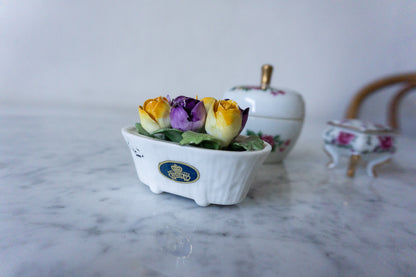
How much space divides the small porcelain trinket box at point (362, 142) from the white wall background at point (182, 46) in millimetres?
914

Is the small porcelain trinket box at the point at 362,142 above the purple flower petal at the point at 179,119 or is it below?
below

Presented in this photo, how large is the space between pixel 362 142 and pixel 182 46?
1.14 meters

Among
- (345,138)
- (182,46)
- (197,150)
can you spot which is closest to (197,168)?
(197,150)

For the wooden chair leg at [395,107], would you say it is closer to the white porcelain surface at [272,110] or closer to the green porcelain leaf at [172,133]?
the white porcelain surface at [272,110]

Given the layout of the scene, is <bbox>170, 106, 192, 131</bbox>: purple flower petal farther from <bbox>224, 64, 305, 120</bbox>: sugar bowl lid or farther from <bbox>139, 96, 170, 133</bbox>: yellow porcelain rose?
<bbox>224, 64, 305, 120</bbox>: sugar bowl lid

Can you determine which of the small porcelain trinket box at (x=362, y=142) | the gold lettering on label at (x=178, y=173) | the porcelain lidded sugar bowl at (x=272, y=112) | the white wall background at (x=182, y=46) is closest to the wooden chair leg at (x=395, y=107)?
the white wall background at (x=182, y=46)

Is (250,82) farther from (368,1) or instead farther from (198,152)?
(198,152)

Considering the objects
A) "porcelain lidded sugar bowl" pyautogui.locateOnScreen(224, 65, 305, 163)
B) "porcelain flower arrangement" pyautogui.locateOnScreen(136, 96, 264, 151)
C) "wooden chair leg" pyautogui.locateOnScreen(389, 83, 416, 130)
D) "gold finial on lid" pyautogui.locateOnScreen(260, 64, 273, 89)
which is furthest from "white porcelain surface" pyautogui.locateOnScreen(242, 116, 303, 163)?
"wooden chair leg" pyautogui.locateOnScreen(389, 83, 416, 130)

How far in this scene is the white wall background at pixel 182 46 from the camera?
4.68 ft

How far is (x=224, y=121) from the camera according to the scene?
345 mm

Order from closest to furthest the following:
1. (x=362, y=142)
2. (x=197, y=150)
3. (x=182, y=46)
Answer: (x=197, y=150) → (x=362, y=142) → (x=182, y=46)

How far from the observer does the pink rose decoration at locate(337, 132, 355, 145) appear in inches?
25.1

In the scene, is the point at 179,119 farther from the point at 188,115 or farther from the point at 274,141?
the point at 274,141

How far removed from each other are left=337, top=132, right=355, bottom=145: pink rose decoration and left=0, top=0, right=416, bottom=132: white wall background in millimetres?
922
